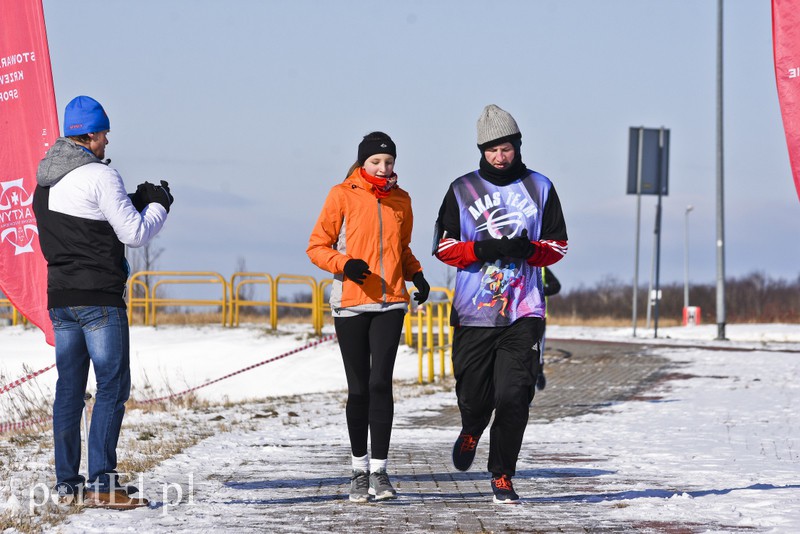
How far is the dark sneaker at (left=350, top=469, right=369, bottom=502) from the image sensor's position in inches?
248

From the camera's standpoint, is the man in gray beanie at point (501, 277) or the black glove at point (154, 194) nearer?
the black glove at point (154, 194)

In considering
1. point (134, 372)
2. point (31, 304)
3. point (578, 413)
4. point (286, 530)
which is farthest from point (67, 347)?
point (134, 372)

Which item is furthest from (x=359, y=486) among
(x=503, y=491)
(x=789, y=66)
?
(x=789, y=66)

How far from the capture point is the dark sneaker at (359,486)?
6289mm

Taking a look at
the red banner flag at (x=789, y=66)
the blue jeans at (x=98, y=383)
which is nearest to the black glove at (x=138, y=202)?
the blue jeans at (x=98, y=383)

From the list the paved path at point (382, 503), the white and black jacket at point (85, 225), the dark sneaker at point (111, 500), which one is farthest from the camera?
the dark sneaker at point (111, 500)

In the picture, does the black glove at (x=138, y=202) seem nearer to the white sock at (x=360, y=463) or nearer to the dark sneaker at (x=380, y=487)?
the white sock at (x=360, y=463)

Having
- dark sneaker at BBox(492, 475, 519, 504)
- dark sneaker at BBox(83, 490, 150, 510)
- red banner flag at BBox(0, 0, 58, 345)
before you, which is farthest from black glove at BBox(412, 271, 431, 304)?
red banner flag at BBox(0, 0, 58, 345)

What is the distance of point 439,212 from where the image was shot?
21.8ft

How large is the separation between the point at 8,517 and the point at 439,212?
9.04 ft

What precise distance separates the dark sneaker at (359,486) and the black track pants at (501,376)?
0.67m

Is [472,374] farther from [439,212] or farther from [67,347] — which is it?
[67,347]

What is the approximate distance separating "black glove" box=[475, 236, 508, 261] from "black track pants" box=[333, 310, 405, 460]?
567 mm

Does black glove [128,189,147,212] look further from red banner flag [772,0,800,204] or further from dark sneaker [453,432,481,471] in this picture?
red banner flag [772,0,800,204]
